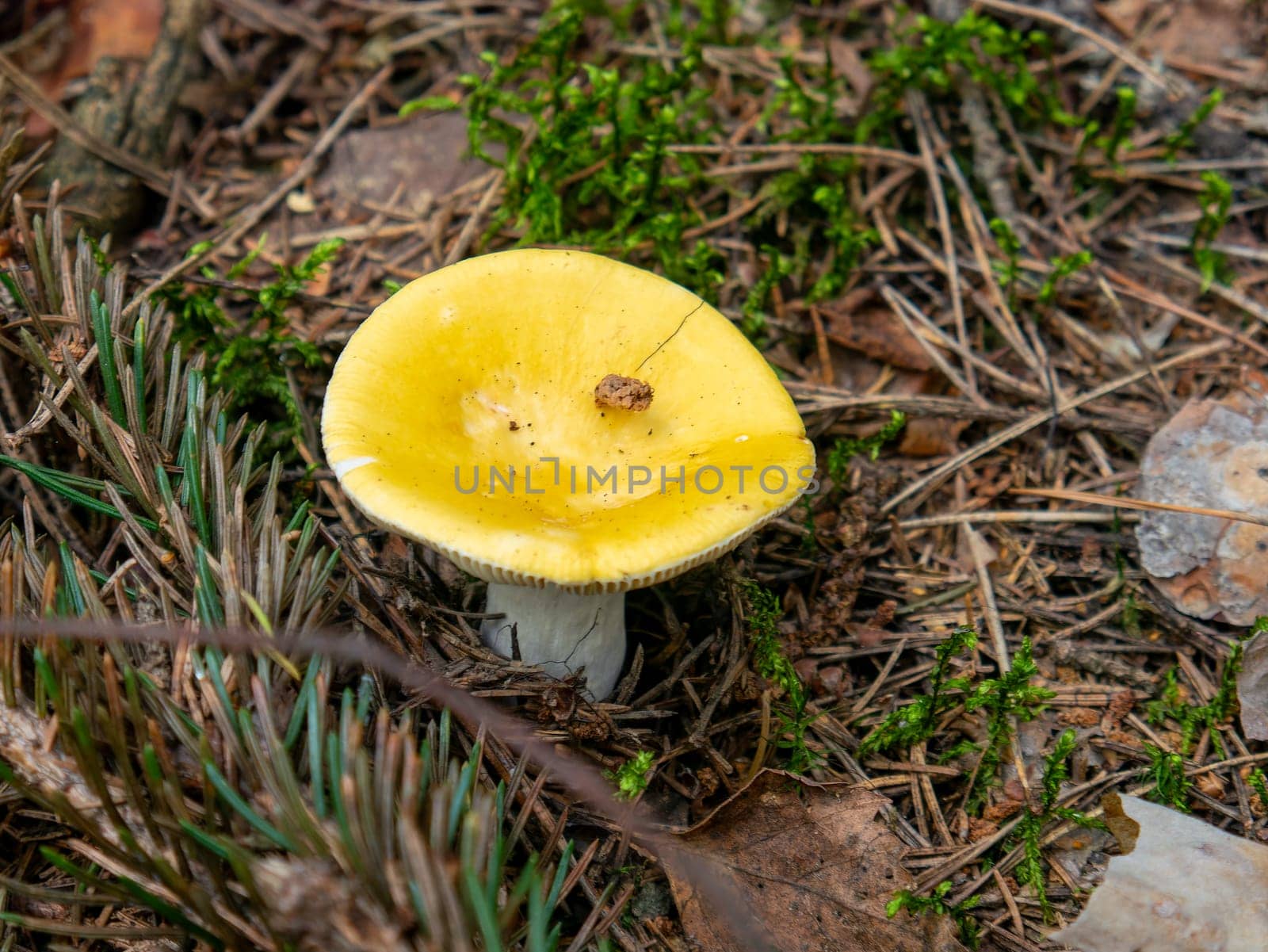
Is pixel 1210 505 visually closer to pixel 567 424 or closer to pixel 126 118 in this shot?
pixel 567 424

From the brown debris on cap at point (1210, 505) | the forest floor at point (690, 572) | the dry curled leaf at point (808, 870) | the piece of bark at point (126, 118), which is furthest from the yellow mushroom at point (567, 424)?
the piece of bark at point (126, 118)

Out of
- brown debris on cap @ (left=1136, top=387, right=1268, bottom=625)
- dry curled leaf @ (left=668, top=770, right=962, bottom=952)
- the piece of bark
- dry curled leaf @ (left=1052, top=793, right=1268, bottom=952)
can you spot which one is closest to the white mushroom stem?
dry curled leaf @ (left=668, top=770, right=962, bottom=952)

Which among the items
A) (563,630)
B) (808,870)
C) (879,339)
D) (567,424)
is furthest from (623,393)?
(879,339)

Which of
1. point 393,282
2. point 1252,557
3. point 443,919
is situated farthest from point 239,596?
point 1252,557

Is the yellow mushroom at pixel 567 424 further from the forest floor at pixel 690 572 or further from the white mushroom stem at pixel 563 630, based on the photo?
the forest floor at pixel 690 572

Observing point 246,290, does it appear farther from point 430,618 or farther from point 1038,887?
point 1038,887

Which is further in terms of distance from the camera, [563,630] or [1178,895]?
[563,630]

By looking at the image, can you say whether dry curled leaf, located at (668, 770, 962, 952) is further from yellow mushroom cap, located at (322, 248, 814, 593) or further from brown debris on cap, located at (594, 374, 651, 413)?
brown debris on cap, located at (594, 374, 651, 413)

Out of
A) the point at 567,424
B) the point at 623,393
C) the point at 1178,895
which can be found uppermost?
the point at 623,393
